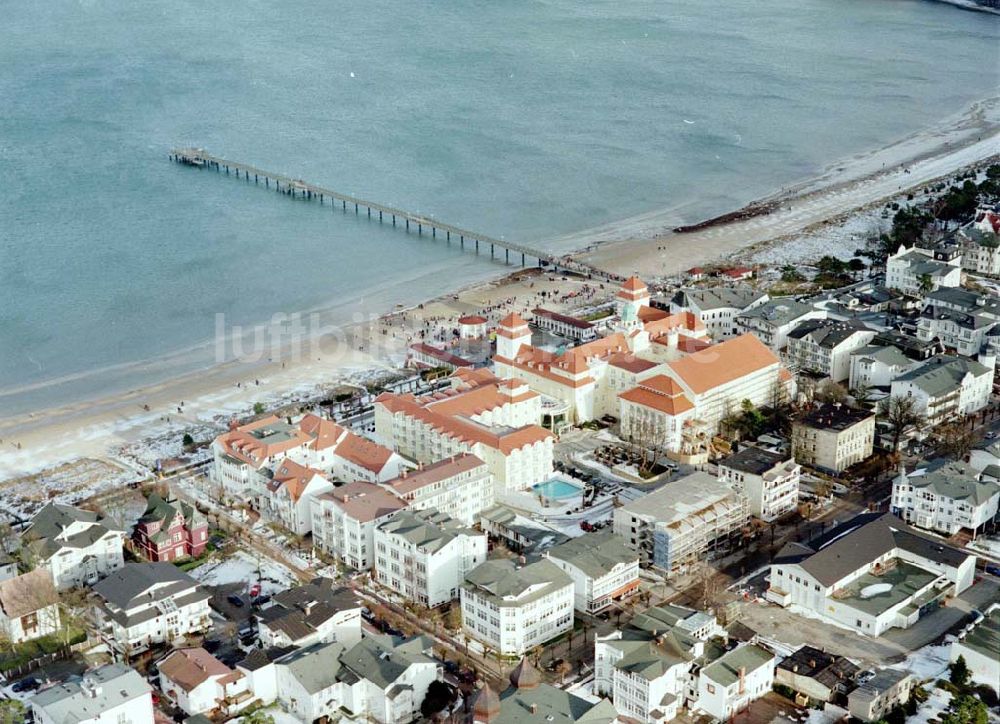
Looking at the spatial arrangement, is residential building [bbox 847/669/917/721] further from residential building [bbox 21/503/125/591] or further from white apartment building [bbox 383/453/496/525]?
residential building [bbox 21/503/125/591]

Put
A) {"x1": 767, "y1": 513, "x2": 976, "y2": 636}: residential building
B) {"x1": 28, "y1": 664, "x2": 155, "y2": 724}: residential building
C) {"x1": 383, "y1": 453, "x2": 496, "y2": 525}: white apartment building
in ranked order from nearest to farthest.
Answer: {"x1": 28, "y1": 664, "x2": 155, "y2": 724}: residential building
{"x1": 767, "y1": 513, "x2": 976, "y2": 636}: residential building
{"x1": 383, "y1": 453, "x2": 496, "y2": 525}: white apartment building

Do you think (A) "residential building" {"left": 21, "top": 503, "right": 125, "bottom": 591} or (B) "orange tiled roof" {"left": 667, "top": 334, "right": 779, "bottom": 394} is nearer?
(A) "residential building" {"left": 21, "top": 503, "right": 125, "bottom": 591}

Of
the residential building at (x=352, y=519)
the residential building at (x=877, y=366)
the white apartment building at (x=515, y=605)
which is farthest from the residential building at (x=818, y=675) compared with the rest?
the residential building at (x=877, y=366)

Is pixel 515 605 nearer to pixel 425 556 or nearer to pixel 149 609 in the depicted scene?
pixel 425 556

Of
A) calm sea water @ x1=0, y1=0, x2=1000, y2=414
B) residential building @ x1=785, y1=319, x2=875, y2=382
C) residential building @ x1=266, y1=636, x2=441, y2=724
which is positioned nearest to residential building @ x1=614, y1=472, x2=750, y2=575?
residential building @ x1=266, y1=636, x2=441, y2=724

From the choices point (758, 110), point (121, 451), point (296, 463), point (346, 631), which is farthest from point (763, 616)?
point (758, 110)

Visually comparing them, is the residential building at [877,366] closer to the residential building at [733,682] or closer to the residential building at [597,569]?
the residential building at [597,569]

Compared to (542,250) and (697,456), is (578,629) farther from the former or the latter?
(542,250)
